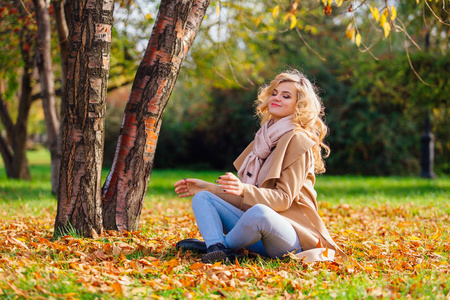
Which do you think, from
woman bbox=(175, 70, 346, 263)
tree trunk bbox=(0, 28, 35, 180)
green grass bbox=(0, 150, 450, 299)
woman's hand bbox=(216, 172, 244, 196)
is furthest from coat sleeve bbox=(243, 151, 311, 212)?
tree trunk bbox=(0, 28, 35, 180)

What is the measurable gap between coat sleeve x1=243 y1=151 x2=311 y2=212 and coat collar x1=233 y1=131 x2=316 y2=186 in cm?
4

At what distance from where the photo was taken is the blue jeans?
320 centimetres

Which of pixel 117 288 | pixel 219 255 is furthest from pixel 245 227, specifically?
pixel 117 288

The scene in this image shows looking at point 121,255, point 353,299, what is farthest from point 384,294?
point 121,255

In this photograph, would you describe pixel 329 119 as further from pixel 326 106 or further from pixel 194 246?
pixel 194 246

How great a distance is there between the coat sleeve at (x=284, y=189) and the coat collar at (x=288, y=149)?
0.04 meters

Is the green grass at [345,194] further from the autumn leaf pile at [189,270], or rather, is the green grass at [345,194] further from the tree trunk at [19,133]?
the autumn leaf pile at [189,270]

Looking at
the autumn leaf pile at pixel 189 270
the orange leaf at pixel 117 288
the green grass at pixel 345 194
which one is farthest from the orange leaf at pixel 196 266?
the green grass at pixel 345 194

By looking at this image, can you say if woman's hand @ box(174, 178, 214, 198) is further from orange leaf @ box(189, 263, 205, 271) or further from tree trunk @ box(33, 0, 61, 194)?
tree trunk @ box(33, 0, 61, 194)

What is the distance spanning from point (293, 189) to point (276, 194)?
5.5 inches

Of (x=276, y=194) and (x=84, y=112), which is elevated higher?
(x=84, y=112)

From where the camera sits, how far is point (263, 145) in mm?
3564

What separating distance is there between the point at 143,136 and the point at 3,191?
19.9ft

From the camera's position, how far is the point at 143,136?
4.09 meters
